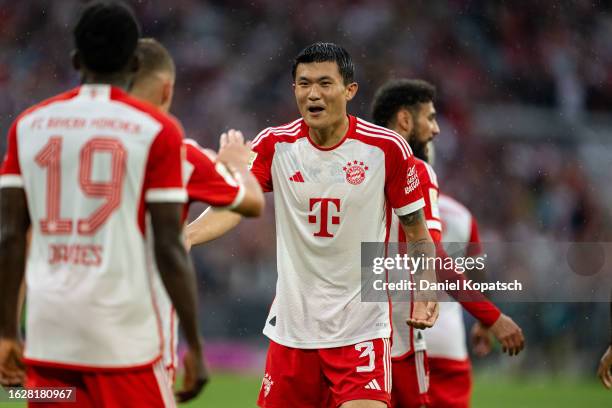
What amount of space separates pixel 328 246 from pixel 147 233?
1.87 meters

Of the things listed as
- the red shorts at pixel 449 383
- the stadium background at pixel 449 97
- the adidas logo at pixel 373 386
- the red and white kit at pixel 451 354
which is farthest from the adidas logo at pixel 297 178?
the stadium background at pixel 449 97

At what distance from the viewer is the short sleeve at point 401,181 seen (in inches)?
220

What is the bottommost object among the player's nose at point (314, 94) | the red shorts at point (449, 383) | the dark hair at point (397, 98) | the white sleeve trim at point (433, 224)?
the red shorts at point (449, 383)

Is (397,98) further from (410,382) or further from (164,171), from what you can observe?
(164,171)

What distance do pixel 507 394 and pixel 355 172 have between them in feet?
24.5

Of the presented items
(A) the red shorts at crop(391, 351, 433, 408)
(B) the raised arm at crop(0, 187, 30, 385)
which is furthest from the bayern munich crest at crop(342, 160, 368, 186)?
(B) the raised arm at crop(0, 187, 30, 385)

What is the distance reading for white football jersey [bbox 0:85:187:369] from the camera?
3709 millimetres

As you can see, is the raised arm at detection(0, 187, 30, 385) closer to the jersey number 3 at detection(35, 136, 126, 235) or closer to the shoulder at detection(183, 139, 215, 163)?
the jersey number 3 at detection(35, 136, 126, 235)

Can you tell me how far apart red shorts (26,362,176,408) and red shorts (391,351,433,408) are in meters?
2.86

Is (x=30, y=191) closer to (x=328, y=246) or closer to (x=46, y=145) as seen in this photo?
(x=46, y=145)

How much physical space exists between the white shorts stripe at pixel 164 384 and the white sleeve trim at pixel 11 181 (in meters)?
0.83

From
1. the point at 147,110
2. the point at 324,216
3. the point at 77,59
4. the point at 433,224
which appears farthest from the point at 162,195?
the point at 433,224

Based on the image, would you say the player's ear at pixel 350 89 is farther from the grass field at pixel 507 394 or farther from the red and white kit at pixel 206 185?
the grass field at pixel 507 394

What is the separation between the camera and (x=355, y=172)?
18.4ft
